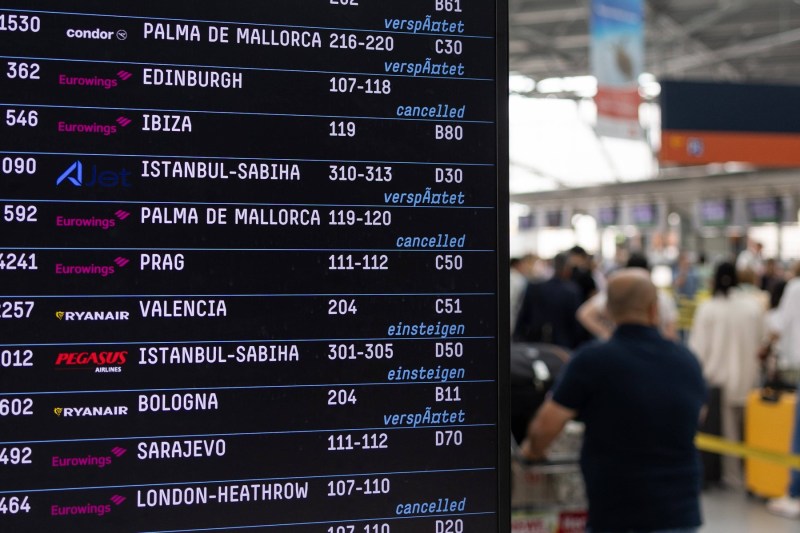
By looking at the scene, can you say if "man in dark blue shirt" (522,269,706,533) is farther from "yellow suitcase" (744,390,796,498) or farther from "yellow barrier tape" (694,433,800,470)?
"yellow suitcase" (744,390,796,498)

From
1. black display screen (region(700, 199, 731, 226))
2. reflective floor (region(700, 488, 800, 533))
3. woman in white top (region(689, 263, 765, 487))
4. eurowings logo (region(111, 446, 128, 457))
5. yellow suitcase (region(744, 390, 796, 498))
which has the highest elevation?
black display screen (region(700, 199, 731, 226))

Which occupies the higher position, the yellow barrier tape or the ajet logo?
the ajet logo

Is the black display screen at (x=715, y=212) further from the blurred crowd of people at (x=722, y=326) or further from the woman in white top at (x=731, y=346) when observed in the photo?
the woman in white top at (x=731, y=346)

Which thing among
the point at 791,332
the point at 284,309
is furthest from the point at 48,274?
the point at 791,332

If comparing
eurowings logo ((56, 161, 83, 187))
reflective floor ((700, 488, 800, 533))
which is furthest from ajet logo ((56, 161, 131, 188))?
reflective floor ((700, 488, 800, 533))

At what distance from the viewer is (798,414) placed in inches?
248

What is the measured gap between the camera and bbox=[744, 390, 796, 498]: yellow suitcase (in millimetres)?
6930

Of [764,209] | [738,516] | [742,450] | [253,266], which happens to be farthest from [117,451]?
[764,209]

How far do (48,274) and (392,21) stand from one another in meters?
0.76

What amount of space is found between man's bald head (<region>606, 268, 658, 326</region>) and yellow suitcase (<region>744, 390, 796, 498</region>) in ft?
13.1

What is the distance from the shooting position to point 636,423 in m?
3.28

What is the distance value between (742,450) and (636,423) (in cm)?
356

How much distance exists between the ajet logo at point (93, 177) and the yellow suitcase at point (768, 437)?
634 centimetres

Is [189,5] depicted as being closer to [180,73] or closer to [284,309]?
[180,73]
